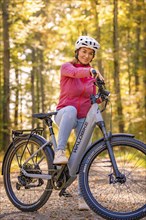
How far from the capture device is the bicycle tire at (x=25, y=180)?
5297 mm

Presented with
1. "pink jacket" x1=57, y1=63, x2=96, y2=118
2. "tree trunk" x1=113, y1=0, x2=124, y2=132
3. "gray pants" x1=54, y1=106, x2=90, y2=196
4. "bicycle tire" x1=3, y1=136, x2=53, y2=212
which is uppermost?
"tree trunk" x1=113, y1=0, x2=124, y2=132

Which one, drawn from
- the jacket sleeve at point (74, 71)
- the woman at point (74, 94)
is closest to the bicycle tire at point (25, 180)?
the woman at point (74, 94)

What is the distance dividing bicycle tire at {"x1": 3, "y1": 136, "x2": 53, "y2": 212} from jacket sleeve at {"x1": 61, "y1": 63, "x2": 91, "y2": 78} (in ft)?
2.97

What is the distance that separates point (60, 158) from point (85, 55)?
117 cm

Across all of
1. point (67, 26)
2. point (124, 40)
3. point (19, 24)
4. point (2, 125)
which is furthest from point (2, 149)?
point (124, 40)

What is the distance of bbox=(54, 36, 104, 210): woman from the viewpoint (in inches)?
194

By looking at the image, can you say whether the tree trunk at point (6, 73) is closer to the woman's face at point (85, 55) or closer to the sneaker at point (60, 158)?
the woman's face at point (85, 55)

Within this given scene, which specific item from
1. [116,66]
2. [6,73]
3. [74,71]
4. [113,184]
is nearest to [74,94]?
[74,71]

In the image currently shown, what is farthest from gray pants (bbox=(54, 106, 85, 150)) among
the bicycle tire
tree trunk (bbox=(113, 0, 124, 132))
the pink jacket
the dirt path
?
tree trunk (bbox=(113, 0, 124, 132))

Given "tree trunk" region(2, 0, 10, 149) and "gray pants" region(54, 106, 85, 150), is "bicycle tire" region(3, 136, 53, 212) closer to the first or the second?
"gray pants" region(54, 106, 85, 150)

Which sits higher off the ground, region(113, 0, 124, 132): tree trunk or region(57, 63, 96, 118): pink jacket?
region(113, 0, 124, 132): tree trunk

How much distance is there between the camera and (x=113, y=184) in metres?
4.60

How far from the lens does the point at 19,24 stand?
711 inches

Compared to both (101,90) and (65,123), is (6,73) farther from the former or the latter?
(101,90)
